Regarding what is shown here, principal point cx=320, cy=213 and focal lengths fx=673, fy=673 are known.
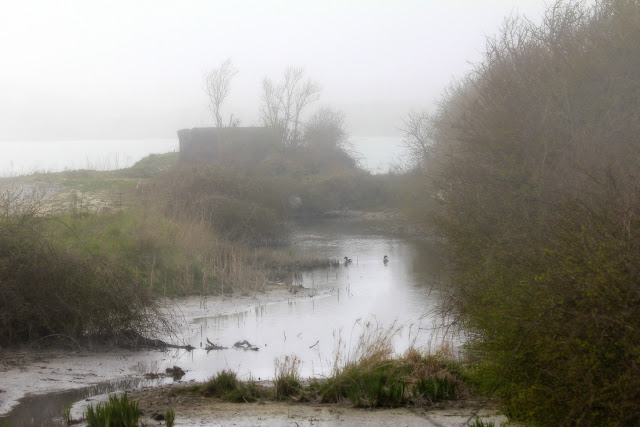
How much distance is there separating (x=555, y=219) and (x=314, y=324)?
808 centimetres

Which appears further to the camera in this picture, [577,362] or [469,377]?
[469,377]

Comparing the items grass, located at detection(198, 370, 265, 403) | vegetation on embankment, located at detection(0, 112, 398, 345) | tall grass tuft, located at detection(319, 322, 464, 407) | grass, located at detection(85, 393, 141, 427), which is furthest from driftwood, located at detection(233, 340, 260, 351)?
grass, located at detection(85, 393, 141, 427)

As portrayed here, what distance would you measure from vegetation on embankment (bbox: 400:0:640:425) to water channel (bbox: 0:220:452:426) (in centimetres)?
250

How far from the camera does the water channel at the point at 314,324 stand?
11115 mm

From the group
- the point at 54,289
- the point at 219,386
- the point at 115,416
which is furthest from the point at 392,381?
the point at 54,289

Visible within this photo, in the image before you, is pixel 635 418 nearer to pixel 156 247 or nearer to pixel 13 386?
pixel 13 386

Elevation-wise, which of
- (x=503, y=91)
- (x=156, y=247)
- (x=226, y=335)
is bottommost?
(x=226, y=335)

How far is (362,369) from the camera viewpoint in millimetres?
9297

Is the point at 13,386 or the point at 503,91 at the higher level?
the point at 503,91

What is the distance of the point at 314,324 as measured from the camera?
15.8 meters

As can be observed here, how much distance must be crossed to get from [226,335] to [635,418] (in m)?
10.7

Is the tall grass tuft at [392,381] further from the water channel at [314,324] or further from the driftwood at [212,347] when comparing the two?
the driftwood at [212,347]

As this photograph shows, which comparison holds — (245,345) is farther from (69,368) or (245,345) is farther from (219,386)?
(219,386)

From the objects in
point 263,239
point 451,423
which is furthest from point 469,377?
point 263,239
